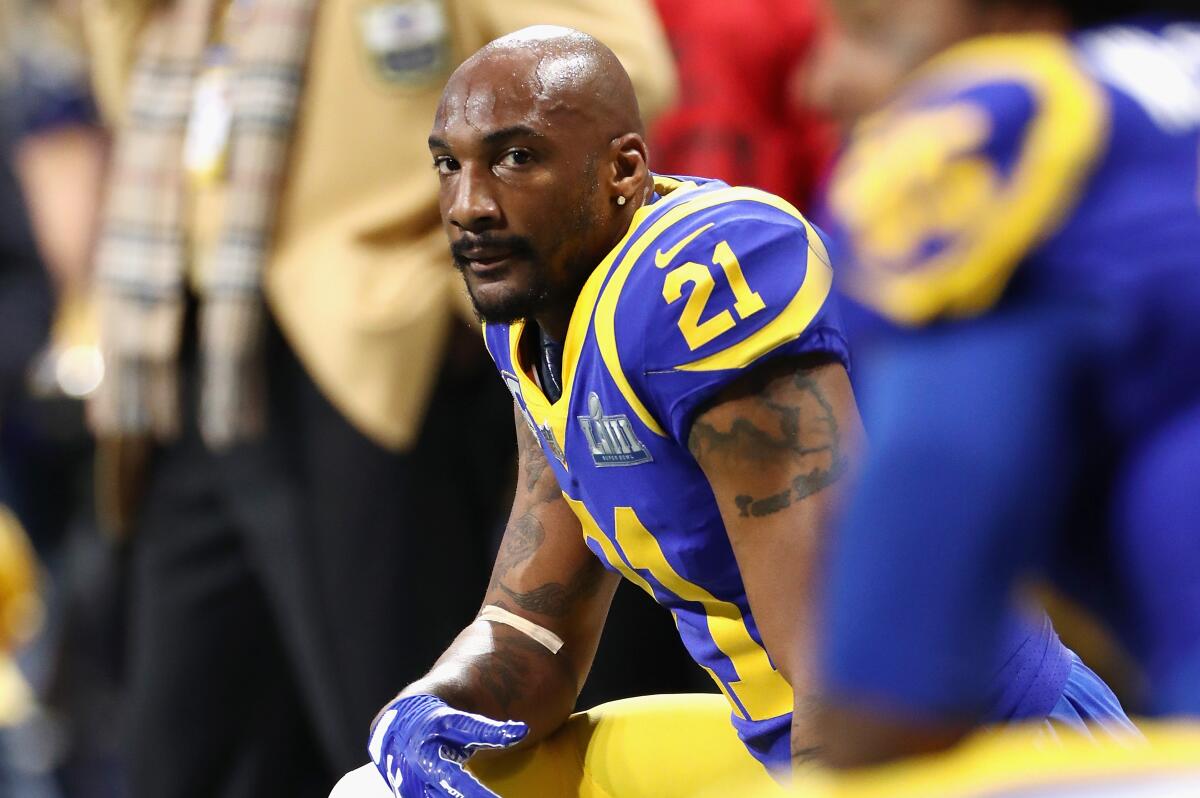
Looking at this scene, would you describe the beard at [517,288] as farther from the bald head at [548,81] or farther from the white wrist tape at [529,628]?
the white wrist tape at [529,628]

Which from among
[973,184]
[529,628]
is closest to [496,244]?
[529,628]

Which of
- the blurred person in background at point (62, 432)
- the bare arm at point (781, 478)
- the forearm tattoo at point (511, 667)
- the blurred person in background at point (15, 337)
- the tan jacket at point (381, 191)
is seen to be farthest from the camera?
the blurred person in background at point (62, 432)

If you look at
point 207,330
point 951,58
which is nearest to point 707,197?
point 951,58

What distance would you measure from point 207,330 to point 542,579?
49.3 inches

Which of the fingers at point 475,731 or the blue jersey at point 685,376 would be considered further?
the fingers at point 475,731

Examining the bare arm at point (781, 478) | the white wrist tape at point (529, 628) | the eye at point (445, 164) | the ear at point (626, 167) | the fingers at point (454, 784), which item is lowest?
the fingers at point (454, 784)

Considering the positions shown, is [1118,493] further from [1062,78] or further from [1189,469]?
[1062,78]

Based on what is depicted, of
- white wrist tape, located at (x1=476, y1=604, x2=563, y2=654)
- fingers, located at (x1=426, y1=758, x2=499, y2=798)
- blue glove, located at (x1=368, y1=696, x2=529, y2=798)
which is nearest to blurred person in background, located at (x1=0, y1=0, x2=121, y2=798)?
white wrist tape, located at (x1=476, y1=604, x2=563, y2=654)

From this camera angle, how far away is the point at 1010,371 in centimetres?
117

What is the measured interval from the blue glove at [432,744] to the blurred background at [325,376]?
1.07 meters

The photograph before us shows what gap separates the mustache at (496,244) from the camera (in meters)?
2.12

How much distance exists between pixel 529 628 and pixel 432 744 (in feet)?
0.98

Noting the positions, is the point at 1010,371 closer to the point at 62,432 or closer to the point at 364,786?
the point at 364,786

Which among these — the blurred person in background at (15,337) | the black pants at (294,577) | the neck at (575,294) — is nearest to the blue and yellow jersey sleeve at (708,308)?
the neck at (575,294)
